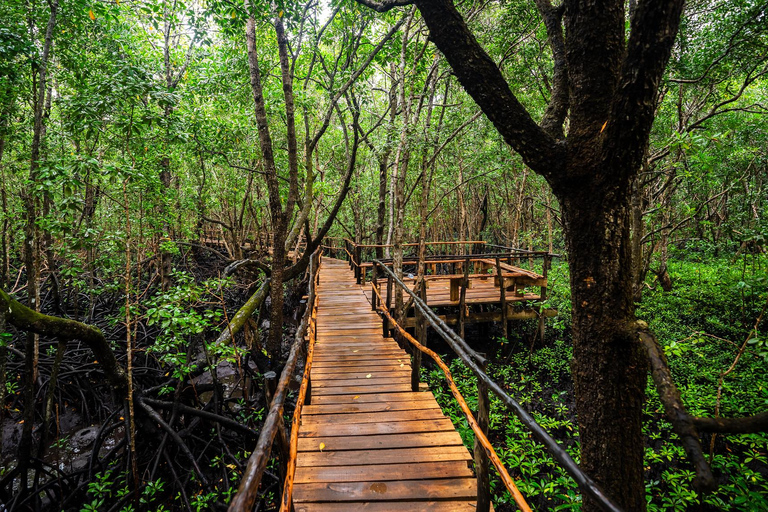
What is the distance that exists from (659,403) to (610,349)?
5.48 m

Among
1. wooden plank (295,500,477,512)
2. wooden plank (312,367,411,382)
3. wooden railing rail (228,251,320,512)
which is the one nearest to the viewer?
wooden railing rail (228,251,320,512)

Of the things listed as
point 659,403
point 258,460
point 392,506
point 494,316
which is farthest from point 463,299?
point 258,460

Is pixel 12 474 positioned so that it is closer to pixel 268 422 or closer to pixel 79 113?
pixel 79 113

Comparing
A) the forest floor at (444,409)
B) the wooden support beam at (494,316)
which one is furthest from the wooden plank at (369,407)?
the wooden support beam at (494,316)

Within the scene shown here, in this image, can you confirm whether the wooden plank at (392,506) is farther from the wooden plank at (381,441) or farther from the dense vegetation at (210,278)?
the dense vegetation at (210,278)

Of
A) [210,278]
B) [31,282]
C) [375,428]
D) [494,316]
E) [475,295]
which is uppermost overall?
[31,282]

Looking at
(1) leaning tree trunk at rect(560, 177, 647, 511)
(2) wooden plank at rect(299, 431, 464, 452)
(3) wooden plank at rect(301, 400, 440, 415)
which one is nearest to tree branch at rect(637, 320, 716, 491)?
(1) leaning tree trunk at rect(560, 177, 647, 511)

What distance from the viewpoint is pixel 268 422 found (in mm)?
1860

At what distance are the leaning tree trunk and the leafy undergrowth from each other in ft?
4.09

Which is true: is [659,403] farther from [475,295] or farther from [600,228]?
[600,228]

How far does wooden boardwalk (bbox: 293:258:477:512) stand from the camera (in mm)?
2709

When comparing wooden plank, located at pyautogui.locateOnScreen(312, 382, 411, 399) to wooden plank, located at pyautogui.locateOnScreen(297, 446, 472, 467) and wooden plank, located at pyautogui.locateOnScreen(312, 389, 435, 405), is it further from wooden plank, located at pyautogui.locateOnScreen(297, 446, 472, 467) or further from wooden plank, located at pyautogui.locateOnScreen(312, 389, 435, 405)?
wooden plank, located at pyautogui.locateOnScreen(297, 446, 472, 467)

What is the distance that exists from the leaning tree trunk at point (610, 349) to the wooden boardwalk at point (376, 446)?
1090 mm

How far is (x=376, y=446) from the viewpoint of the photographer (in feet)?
11.0
